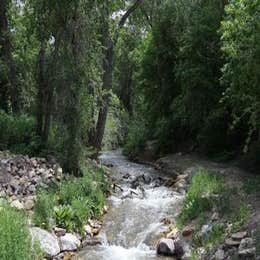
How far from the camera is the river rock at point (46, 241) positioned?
9461mm

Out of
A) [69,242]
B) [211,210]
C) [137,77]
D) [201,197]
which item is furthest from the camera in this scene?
[137,77]

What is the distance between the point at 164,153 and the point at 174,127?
1.34 m

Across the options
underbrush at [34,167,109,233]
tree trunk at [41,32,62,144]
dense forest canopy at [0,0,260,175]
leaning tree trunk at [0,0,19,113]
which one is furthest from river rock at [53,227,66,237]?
leaning tree trunk at [0,0,19,113]

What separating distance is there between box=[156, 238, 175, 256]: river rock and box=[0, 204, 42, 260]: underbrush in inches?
101

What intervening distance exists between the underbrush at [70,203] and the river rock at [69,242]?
1.24 feet

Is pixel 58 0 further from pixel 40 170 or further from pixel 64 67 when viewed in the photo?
pixel 40 170

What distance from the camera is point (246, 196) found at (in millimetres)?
11102

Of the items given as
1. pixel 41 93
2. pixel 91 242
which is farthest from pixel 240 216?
pixel 41 93

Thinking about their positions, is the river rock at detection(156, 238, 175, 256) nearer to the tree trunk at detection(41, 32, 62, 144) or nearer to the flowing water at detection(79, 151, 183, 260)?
the flowing water at detection(79, 151, 183, 260)

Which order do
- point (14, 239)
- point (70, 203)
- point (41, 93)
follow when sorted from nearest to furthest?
point (14, 239), point (70, 203), point (41, 93)

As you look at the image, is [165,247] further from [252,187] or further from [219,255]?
[252,187]

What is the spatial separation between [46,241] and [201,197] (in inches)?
151

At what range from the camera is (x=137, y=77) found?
83.7ft

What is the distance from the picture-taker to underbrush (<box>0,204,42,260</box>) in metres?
7.96
